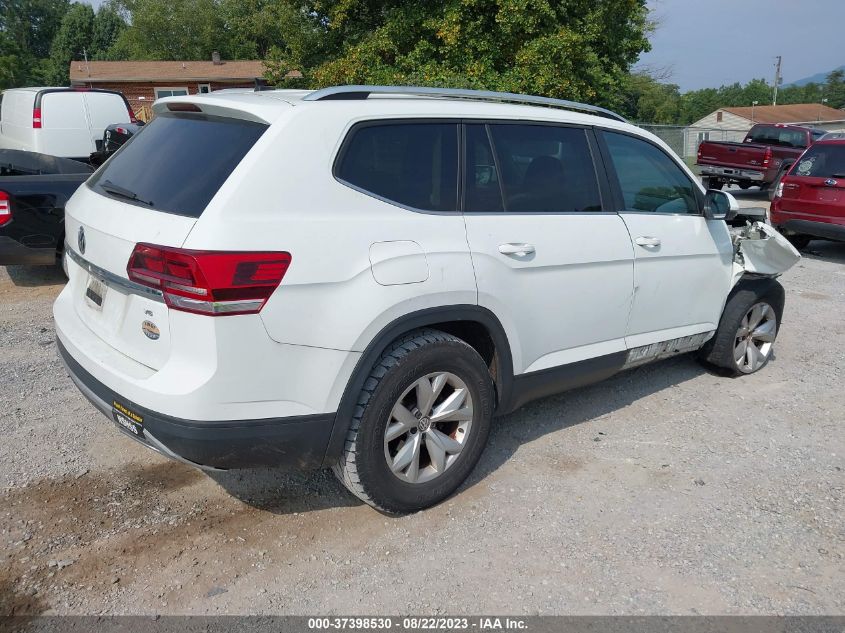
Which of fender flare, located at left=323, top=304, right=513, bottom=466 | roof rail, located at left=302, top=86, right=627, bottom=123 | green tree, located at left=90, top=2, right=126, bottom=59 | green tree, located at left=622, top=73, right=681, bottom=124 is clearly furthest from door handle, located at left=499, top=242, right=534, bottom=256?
green tree, located at left=90, top=2, right=126, bottom=59

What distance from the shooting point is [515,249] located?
136 inches

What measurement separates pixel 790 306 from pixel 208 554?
6.47 m

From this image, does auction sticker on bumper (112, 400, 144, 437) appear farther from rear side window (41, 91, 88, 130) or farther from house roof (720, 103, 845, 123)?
house roof (720, 103, 845, 123)

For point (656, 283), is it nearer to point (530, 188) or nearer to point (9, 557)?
point (530, 188)

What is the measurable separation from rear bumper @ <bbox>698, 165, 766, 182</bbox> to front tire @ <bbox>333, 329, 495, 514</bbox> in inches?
625

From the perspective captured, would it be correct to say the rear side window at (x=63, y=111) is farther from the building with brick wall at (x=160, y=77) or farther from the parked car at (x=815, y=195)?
the building with brick wall at (x=160, y=77)

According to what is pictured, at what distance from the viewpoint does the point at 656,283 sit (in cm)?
427

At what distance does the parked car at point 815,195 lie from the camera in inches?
362

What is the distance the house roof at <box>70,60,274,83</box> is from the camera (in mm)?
41938

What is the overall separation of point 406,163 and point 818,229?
802 centimetres

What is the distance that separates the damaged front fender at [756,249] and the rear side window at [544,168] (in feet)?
4.87

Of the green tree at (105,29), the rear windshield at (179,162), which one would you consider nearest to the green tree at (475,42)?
the rear windshield at (179,162)

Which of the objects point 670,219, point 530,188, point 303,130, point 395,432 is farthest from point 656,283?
point 303,130

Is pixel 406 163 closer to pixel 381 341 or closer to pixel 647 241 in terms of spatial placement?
pixel 381 341
